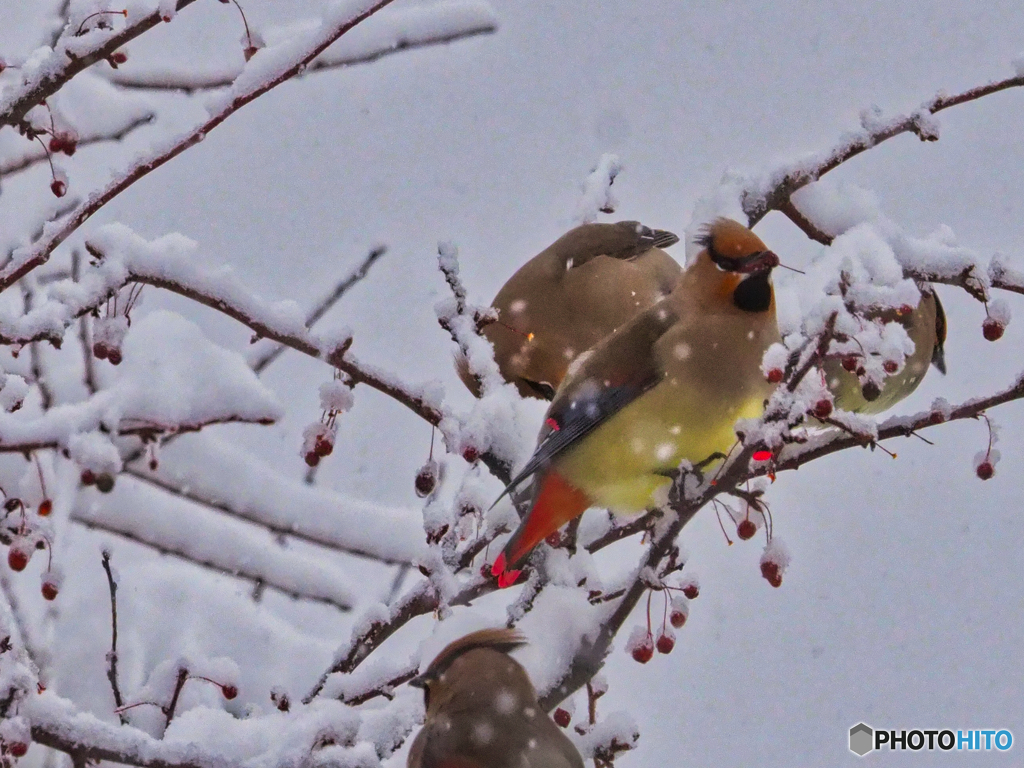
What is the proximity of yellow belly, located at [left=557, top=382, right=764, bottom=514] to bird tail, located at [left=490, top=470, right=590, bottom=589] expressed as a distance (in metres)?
0.09

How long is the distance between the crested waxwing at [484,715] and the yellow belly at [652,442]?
0.37m

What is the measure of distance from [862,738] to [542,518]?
9.44ft

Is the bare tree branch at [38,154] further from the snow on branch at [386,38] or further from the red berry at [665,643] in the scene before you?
the red berry at [665,643]

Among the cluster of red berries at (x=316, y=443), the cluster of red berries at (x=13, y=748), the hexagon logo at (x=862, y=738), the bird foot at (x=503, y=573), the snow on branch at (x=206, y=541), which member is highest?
the cluster of red berries at (x=13, y=748)

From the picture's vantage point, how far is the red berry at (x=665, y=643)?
8.02 feet

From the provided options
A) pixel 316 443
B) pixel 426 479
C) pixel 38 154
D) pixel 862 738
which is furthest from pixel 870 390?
pixel 862 738

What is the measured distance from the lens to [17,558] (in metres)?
2.11

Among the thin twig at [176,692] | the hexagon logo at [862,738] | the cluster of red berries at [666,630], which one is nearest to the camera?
the thin twig at [176,692]

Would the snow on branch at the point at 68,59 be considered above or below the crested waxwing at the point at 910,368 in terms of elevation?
above

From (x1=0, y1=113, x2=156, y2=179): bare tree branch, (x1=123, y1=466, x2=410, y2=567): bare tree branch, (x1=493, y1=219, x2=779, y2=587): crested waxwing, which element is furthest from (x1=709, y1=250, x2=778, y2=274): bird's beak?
(x1=0, y1=113, x2=156, y2=179): bare tree branch

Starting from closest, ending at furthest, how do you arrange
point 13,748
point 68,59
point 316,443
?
point 13,748, point 68,59, point 316,443

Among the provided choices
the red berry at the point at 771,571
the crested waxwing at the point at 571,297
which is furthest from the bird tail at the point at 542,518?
the crested waxwing at the point at 571,297

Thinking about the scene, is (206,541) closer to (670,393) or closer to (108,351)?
(108,351)

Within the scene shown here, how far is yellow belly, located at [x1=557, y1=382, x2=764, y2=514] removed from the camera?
9.14 feet
